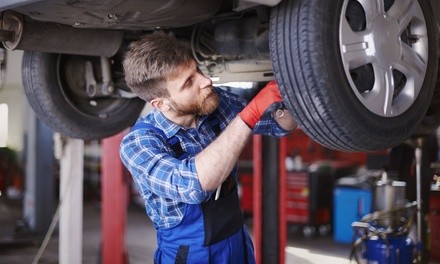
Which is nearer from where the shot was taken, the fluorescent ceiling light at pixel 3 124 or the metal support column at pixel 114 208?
the metal support column at pixel 114 208

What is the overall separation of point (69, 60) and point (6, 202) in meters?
7.24

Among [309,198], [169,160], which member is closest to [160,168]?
[169,160]

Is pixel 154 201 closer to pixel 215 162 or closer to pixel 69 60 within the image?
pixel 215 162

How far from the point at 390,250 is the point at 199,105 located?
2.14m

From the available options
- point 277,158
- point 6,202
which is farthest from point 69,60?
point 6,202

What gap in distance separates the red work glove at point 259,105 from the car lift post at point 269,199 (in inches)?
85.7

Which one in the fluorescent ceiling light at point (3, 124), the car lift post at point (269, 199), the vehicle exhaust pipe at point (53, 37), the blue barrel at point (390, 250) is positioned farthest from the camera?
the fluorescent ceiling light at point (3, 124)

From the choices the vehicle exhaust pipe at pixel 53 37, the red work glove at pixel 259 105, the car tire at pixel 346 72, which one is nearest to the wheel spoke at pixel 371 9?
the car tire at pixel 346 72

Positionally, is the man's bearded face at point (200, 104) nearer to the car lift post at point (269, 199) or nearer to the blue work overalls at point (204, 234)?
the blue work overalls at point (204, 234)

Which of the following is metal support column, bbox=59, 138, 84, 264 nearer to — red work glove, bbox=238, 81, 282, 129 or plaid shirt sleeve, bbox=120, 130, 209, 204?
plaid shirt sleeve, bbox=120, 130, 209, 204

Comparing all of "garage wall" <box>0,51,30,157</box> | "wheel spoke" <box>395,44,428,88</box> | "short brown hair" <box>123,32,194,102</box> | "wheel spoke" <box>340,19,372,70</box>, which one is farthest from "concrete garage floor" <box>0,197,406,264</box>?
"wheel spoke" <box>340,19,372,70</box>

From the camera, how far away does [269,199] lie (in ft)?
12.2

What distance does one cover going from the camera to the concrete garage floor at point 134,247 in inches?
212

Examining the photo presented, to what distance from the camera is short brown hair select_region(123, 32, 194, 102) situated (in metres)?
1.64
